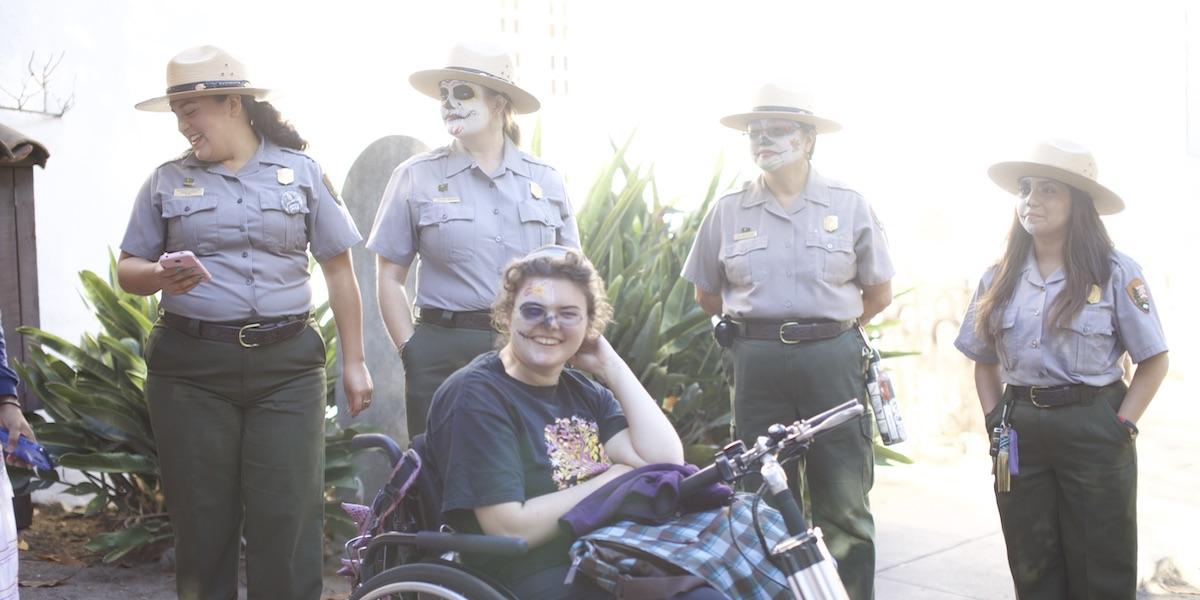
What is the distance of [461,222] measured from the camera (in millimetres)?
4141

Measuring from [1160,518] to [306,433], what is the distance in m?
4.54

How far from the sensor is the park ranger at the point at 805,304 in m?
4.36

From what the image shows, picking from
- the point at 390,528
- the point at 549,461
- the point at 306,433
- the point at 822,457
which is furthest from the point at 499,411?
the point at 822,457

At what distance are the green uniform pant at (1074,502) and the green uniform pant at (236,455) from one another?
212 centimetres

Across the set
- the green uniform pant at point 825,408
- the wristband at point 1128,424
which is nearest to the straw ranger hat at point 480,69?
the green uniform pant at point 825,408

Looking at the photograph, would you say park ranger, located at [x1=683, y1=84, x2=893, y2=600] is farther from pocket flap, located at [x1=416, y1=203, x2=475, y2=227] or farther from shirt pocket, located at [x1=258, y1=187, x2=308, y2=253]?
shirt pocket, located at [x1=258, y1=187, x2=308, y2=253]

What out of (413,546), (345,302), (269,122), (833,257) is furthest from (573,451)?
(833,257)

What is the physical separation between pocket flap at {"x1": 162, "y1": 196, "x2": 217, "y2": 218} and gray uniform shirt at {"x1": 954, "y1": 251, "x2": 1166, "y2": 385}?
240cm

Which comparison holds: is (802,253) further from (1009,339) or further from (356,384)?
(356,384)

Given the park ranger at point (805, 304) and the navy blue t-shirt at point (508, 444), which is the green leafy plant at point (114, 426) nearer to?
the park ranger at point (805, 304)

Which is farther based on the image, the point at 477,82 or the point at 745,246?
the point at 745,246

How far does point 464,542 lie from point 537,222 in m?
1.69

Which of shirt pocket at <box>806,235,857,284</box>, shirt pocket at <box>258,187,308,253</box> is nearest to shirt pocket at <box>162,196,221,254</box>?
shirt pocket at <box>258,187,308,253</box>

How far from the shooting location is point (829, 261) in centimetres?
441
